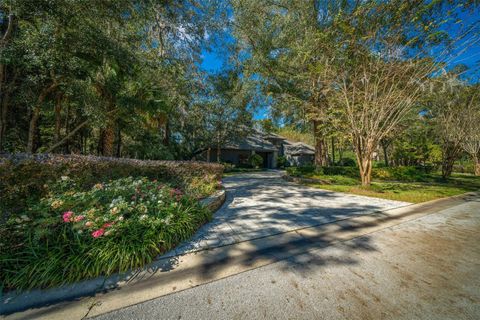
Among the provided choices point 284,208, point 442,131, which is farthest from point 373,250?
point 442,131

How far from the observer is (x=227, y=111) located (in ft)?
52.8

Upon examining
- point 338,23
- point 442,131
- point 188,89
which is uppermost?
point 338,23

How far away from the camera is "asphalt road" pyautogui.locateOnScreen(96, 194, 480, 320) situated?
185 centimetres

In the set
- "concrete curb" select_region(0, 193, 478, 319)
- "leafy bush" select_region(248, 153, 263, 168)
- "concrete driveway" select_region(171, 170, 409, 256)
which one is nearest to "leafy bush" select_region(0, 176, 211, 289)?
"concrete curb" select_region(0, 193, 478, 319)

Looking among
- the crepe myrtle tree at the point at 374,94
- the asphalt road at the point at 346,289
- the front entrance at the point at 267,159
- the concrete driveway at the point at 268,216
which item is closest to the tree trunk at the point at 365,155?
the crepe myrtle tree at the point at 374,94

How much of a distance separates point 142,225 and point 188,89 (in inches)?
319

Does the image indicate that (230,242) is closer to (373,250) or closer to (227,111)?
(373,250)

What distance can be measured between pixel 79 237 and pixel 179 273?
1.53 metres

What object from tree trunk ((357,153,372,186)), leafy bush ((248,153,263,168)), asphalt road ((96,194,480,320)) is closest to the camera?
asphalt road ((96,194,480,320))

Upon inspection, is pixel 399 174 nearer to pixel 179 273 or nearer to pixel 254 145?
pixel 254 145

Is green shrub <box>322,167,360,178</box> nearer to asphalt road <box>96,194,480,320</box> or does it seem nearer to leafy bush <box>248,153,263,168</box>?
leafy bush <box>248,153,263,168</box>

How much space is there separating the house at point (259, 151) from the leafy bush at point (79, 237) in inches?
663

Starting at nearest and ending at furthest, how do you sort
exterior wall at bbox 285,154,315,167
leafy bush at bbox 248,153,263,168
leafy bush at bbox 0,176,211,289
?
leafy bush at bbox 0,176,211,289 < leafy bush at bbox 248,153,263,168 < exterior wall at bbox 285,154,315,167

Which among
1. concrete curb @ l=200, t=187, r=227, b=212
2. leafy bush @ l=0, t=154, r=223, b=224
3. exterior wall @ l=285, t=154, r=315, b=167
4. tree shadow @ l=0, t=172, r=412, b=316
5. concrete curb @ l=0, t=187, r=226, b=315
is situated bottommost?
concrete curb @ l=0, t=187, r=226, b=315
